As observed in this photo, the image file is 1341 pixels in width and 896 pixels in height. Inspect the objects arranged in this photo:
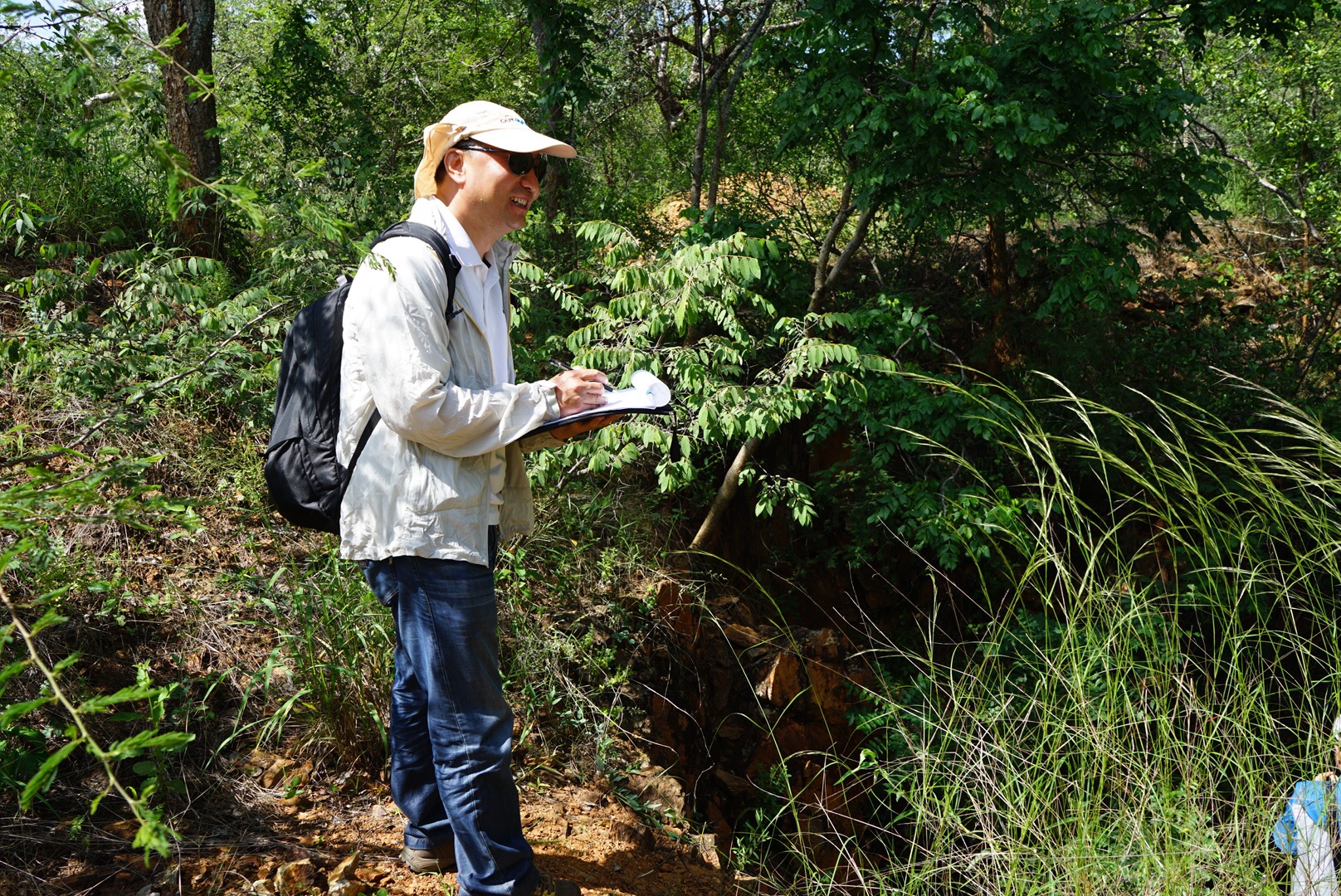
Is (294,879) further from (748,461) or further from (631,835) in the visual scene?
(748,461)

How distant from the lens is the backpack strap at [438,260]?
216 cm

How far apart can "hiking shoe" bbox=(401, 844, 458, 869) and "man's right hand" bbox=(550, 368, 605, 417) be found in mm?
1229

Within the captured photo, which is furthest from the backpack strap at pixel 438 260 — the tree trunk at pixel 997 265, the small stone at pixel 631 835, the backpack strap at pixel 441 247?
the tree trunk at pixel 997 265

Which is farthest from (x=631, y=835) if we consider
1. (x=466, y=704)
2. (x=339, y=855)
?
(x=466, y=704)

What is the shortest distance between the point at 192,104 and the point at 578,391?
458 cm

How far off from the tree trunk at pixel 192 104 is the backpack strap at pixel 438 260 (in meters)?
3.77

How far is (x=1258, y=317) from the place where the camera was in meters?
8.20

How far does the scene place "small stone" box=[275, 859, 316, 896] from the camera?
251 centimetres

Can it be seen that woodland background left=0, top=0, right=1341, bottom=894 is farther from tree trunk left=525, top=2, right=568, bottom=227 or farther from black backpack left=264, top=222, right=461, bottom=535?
black backpack left=264, top=222, right=461, bottom=535

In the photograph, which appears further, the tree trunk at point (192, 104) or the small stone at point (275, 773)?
the tree trunk at point (192, 104)

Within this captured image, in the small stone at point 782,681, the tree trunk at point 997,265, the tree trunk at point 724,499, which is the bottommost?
the small stone at point 782,681

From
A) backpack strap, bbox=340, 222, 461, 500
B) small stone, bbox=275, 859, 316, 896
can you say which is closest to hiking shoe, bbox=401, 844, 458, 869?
small stone, bbox=275, 859, 316, 896

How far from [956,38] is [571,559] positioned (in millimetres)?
3489

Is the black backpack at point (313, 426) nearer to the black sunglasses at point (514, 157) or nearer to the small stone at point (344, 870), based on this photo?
the black sunglasses at point (514, 157)
